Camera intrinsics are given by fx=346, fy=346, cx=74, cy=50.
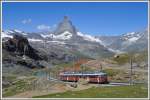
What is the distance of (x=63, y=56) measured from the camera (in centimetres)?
19488

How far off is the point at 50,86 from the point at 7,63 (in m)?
65.3

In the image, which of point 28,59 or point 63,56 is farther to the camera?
point 63,56

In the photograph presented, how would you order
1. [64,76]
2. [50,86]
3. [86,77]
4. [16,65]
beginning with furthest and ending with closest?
[16,65] < [64,76] < [86,77] < [50,86]

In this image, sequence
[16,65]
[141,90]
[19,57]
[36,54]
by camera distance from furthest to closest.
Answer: [36,54] → [19,57] → [16,65] → [141,90]

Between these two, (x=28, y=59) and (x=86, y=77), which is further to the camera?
(x=28, y=59)

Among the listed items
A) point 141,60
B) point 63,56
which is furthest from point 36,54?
point 63,56

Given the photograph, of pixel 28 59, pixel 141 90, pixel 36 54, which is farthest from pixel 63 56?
pixel 141 90

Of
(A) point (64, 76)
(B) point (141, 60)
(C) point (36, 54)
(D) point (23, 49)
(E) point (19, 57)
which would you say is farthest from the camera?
(C) point (36, 54)

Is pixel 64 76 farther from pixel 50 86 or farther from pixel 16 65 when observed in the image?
pixel 16 65

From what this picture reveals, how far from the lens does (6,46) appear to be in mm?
114000

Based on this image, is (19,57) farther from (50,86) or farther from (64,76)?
(50,86)

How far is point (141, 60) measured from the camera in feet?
294

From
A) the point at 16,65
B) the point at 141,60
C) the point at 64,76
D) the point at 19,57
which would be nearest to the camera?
the point at 64,76

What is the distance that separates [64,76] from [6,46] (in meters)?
68.1
